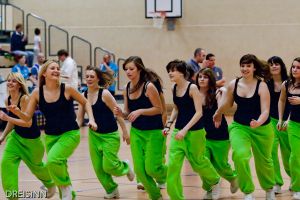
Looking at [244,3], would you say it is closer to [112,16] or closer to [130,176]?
[112,16]

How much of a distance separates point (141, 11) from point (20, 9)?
3988 mm

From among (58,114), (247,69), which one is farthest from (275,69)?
(58,114)

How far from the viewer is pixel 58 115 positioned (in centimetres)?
793

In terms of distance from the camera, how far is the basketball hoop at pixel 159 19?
2244 centimetres

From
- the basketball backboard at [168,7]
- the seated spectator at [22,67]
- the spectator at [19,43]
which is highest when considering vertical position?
the basketball backboard at [168,7]

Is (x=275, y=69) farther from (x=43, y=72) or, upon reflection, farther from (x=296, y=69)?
(x=43, y=72)

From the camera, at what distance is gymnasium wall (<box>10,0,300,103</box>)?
71.8ft

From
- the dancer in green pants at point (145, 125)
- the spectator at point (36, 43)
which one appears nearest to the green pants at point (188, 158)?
the dancer in green pants at point (145, 125)

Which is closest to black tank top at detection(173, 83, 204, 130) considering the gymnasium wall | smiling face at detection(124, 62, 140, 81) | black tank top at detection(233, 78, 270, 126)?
black tank top at detection(233, 78, 270, 126)

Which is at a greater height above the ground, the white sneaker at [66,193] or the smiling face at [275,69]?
the smiling face at [275,69]

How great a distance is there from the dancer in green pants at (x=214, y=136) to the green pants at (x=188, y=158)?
17.4 inches

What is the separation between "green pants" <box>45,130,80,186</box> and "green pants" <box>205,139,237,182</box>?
1730 millimetres

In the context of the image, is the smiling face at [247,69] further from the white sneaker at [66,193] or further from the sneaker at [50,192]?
the sneaker at [50,192]

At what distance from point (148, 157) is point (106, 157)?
2.03ft
